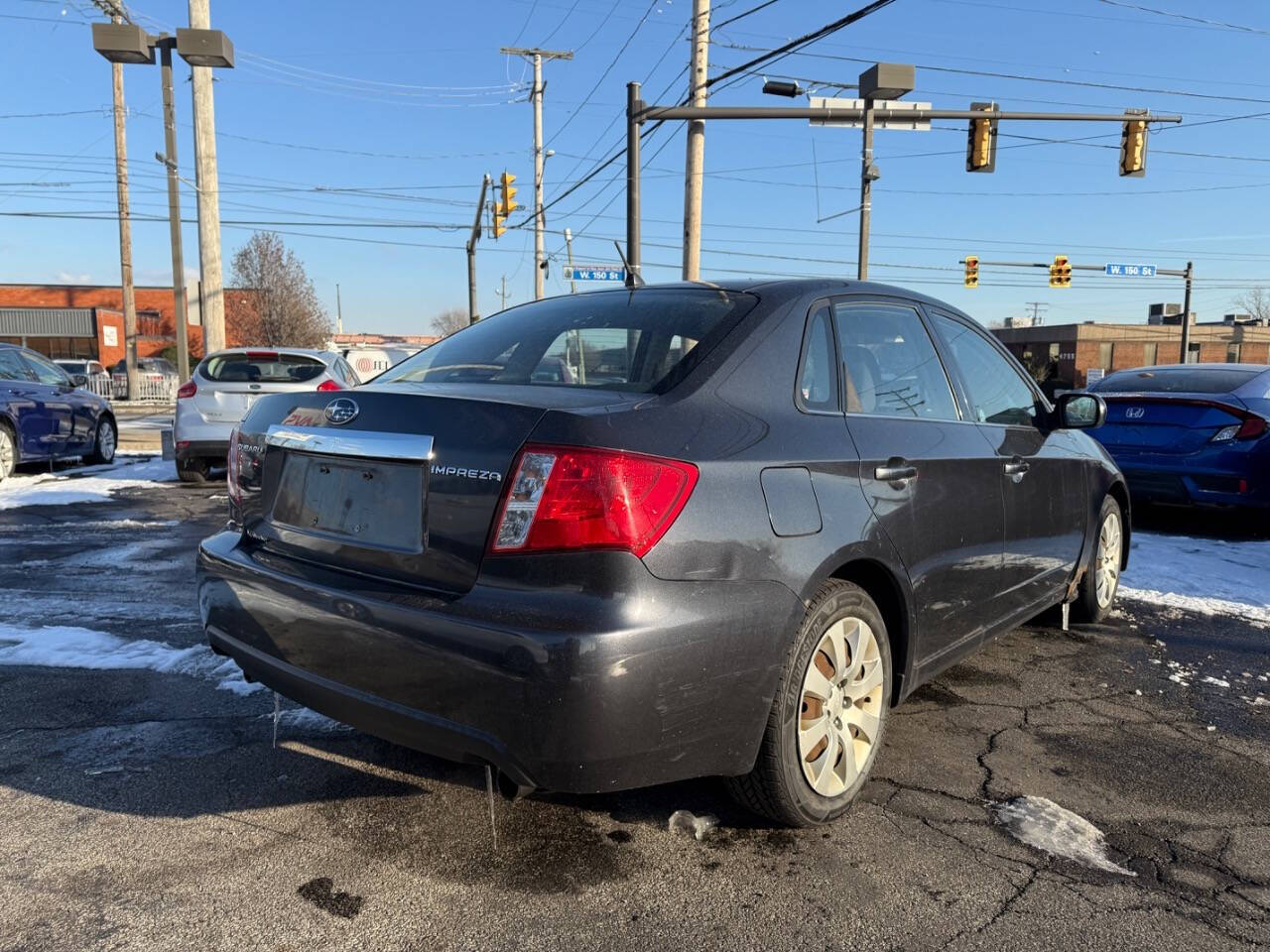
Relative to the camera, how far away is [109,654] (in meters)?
4.14

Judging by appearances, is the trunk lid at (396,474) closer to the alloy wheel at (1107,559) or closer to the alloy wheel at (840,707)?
the alloy wheel at (840,707)

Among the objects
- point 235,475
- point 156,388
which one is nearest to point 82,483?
point 235,475

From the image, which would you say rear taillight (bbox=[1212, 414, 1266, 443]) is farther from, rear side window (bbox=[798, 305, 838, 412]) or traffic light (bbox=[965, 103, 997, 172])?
traffic light (bbox=[965, 103, 997, 172])

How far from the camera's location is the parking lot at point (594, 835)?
2246 millimetres

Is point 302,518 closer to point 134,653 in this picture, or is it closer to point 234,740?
point 234,740

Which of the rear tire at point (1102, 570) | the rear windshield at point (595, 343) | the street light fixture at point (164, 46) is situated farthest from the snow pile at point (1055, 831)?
the street light fixture at point (164, 46)

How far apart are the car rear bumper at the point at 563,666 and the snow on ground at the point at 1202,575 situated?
4.12m

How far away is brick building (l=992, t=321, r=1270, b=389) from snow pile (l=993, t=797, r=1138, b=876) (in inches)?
2235

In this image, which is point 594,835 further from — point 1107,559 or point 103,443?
point 103,443

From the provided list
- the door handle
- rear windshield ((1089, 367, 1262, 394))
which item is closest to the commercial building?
rear windshield ((1089, 367, 1262, 394))

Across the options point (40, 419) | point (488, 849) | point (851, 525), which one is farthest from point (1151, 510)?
point (40, 419)

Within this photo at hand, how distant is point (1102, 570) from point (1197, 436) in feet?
9.41

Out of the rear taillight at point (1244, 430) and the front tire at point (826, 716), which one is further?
the rear taillight at point (1244, 430)

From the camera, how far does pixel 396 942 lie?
2164 millimetres
